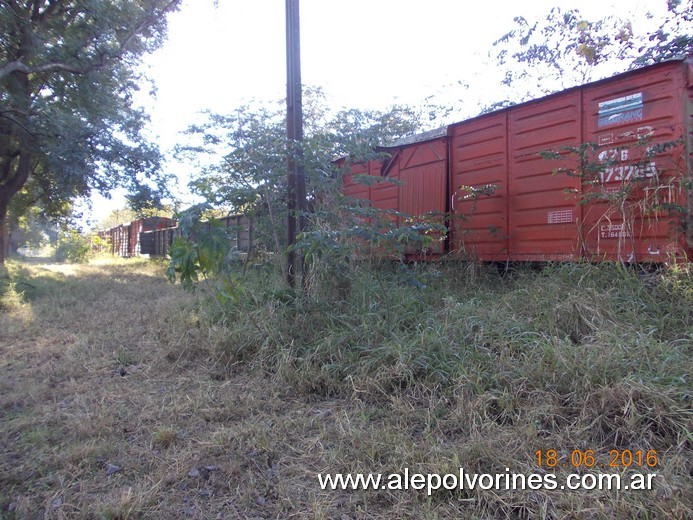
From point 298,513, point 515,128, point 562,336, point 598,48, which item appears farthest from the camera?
point 598,48

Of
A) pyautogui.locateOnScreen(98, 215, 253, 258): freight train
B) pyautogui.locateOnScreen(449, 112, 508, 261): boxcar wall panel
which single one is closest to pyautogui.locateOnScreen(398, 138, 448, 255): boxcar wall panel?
pyautogui.locateOnScreen(449, 112, 508, 261): boxcar wall panel

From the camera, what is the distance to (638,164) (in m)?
4.86

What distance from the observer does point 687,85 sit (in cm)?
461

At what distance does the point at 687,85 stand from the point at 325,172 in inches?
155

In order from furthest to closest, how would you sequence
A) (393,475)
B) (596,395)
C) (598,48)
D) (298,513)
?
(598,48) → (596,395) → (393,475) → (298,513)

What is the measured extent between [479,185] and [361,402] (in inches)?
174

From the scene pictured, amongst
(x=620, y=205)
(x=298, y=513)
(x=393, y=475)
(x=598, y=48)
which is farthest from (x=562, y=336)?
(x=598, y=48)

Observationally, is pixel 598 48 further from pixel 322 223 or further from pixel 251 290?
pixel 251 290

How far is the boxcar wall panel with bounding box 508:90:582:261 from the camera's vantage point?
5641 mm

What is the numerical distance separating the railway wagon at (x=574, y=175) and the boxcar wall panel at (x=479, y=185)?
0.05ft

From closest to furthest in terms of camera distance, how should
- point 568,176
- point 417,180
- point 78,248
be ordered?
1. point 568,176
2. point 417,180
3. point 78,248

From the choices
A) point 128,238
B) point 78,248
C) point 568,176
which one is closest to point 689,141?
point 568,176
